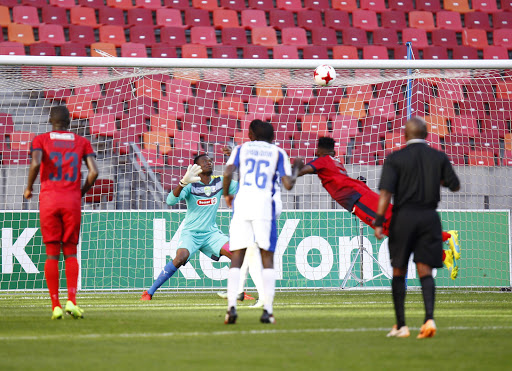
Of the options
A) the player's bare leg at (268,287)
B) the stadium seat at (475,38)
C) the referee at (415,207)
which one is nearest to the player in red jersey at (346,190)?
the player's bare leg at (268,287)

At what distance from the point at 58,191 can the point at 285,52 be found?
45.0 feet

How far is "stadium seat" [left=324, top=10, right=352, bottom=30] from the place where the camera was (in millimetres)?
21859

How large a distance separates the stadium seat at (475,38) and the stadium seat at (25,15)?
1136 centimetres

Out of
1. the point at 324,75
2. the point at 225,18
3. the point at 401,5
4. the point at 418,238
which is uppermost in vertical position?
the point at 401,5

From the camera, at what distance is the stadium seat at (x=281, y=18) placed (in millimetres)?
21781

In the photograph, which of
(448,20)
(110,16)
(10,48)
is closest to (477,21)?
(448,20)

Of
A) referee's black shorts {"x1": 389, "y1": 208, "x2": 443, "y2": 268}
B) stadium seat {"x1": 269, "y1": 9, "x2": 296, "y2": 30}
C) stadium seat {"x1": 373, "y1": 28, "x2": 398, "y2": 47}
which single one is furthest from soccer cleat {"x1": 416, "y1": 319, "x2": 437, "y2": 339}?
stadium seat {"x1": 269, "y1": 9, "x2": 296, "y2": 30}

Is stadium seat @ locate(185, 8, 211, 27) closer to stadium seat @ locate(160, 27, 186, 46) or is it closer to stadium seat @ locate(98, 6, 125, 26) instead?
stadium seat @ locate(160, 27, 186, 46)

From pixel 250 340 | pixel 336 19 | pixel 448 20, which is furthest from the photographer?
pixel 448 20

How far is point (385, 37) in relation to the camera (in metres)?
21.6

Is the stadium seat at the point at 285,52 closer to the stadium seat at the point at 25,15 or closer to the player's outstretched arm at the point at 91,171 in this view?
the stadium seat at the point at 25,15

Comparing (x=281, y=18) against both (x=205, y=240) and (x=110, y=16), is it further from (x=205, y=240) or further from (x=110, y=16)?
(x=205, y=240)

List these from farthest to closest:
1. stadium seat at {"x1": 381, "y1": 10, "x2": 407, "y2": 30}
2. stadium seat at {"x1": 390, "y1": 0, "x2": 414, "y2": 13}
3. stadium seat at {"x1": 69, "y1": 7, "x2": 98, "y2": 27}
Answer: stadium seat at {"x1": 390, "y1": 0, "x2": 414, "y2": 13} < stadium seat at {"x1": 381, "y1": 10, "x2": 407, "y2": 30} < stadium seat at {"x1": 69, "y1": 7, "x2": 98, "y2": 27}

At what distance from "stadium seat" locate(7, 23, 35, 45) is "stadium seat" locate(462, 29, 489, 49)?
1141 cm
